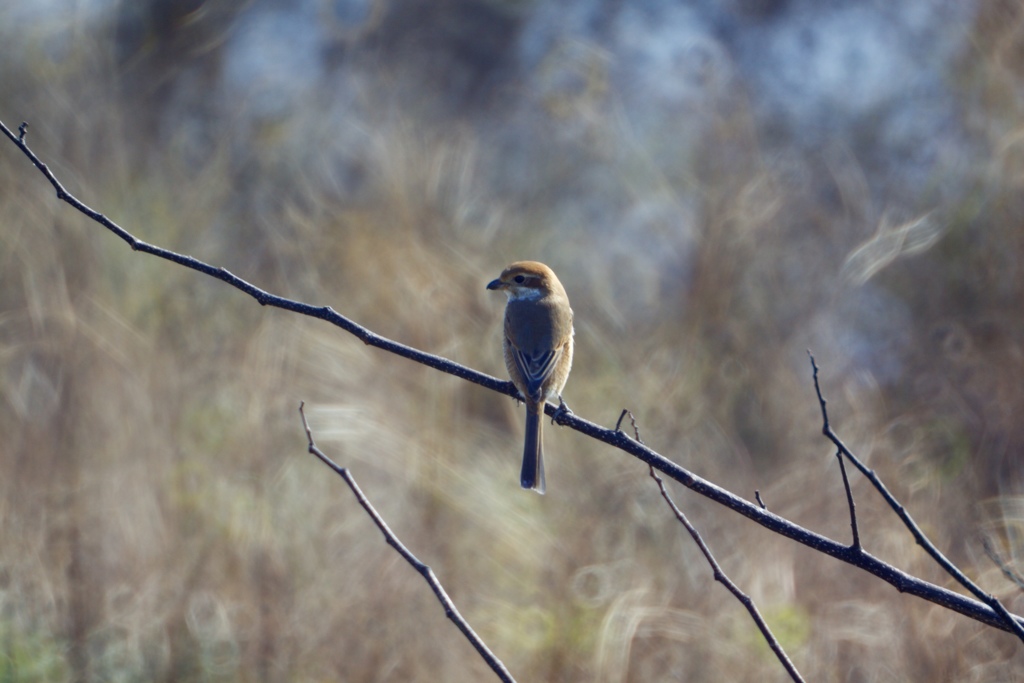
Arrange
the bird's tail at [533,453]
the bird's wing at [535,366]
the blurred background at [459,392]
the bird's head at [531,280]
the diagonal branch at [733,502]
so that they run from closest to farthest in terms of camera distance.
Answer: the diagonal branch at [733,502]
the bird's tail at [533,453]
the bird's wing at [535,366]
the bird's head at [531,280]
the blurred background at [459,392]

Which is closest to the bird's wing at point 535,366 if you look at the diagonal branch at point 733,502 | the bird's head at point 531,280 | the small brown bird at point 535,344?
the small brown bird at point 535,344

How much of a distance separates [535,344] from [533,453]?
Answer: 36 cm

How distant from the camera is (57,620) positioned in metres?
3.48

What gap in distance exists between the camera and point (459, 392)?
3.54 meters

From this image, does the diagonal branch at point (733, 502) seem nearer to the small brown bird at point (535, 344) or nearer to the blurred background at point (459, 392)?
the small brown bird at point (535, 344)

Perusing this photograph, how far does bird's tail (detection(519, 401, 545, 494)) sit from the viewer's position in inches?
90.2

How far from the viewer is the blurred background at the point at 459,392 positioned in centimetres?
335

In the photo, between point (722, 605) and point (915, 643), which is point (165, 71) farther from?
point (915, 643)

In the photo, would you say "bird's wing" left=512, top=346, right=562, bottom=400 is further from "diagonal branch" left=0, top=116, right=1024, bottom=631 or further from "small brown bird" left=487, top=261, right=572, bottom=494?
"diagonal branch" left=0, top=116, right=1024, bottom=631

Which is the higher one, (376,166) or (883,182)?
(883,182)

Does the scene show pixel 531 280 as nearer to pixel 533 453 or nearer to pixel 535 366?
pixel 535 366

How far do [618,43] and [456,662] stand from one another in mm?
4855

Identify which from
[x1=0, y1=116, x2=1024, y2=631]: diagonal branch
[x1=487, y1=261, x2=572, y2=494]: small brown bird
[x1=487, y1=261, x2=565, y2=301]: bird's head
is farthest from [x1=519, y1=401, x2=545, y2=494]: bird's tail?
[x1=0, y1=116, x2=1024, y2=631]: diagonal branch

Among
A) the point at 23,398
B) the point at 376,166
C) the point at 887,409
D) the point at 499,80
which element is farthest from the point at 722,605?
the point at 499,80
